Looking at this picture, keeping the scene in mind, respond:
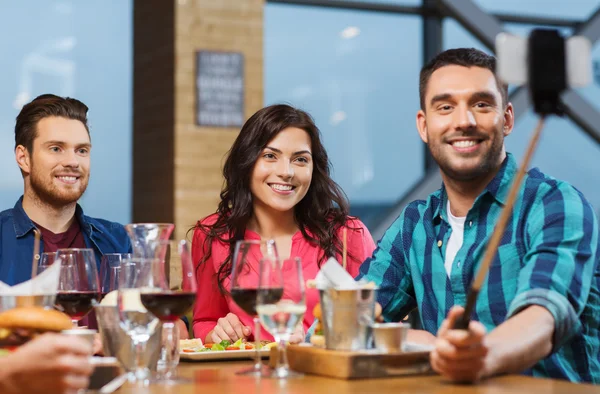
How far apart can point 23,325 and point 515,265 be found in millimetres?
1140

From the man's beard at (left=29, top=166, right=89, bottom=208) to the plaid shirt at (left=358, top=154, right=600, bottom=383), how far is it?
1276mm

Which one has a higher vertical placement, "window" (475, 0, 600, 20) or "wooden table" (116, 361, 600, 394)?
"window" (475, 0, 600, 20)

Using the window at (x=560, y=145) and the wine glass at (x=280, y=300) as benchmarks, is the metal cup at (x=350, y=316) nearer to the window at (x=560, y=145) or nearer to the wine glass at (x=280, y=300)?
the wine glass at (x=280, y=300)

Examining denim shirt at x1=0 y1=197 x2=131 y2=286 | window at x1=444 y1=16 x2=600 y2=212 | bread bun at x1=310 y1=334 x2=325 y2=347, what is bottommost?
bread bun at x1=310 y1=334 x2=325 y2=347

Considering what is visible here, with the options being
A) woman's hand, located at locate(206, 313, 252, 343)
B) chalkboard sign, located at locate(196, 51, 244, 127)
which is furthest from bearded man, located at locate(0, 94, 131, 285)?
chalkboard sign, located at locate(196, 51, 244, 127)

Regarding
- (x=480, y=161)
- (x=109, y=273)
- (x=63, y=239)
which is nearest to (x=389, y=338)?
(x=480, y=161)

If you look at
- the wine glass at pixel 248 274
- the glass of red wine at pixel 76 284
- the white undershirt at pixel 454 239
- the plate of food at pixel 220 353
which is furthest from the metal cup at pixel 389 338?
the glass of red wine at pixel 76 284

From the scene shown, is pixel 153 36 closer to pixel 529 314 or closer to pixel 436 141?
pixel 436 141

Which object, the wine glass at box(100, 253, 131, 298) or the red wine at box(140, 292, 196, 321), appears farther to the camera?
the wine glass at box(100, 253, 131, 298)

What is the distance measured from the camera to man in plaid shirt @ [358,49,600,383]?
1831 millimetres

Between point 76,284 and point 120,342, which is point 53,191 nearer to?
point 76,284

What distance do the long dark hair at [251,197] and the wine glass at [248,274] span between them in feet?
4.31

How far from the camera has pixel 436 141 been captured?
220 cm

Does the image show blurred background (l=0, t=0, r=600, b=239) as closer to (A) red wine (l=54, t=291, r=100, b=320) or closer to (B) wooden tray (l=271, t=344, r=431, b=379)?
(A) red wine (l=54, t=291, r=100, b=320)
